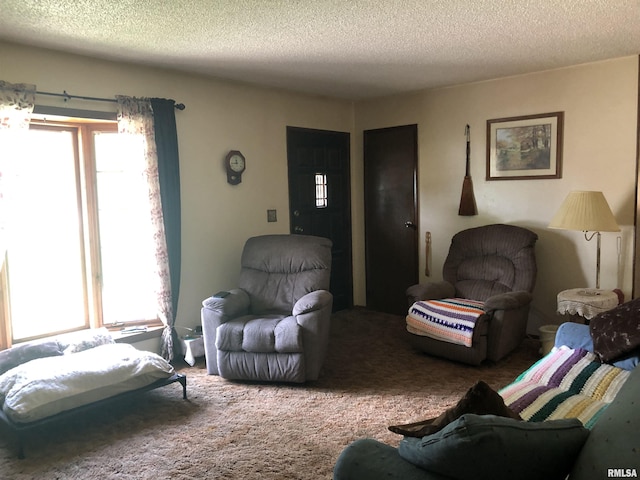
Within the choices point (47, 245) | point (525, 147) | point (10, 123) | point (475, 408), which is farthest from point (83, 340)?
point (525, 147)

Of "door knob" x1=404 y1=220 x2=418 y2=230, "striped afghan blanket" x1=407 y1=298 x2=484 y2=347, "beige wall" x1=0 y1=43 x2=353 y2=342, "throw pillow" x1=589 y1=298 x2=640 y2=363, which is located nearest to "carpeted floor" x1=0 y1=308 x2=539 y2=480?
"striped afghan blanket" x1=407 y1=298 x2=484 y2=347

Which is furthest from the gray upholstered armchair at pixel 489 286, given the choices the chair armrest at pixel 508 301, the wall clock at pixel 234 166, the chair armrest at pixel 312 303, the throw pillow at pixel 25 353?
the throw pillow at pixel 25 353

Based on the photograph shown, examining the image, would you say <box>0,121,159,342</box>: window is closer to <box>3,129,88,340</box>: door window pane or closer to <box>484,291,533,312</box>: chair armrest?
<box>3,129,88,340</box>: door window pane

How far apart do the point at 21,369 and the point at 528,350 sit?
12.3 ft

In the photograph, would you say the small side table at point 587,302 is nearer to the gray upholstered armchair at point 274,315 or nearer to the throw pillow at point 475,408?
the gray upholstered armchair at point 274,315

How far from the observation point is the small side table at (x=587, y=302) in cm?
356

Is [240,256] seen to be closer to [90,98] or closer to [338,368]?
[338,368]

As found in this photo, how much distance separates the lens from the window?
3.66m

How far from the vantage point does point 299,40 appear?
3346 mm

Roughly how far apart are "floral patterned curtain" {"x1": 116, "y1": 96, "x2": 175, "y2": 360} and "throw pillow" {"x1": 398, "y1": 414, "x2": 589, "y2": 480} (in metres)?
3.04

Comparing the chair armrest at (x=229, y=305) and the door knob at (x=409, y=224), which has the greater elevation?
the door knob at (x=409, y=224)

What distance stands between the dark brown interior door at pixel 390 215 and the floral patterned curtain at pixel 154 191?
98.4 inches

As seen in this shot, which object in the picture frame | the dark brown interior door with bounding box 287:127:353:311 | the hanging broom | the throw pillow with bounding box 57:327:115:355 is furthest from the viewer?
the dark brown interior door with bounding box 287:127:353:311

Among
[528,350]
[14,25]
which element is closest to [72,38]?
[14,25]
